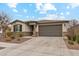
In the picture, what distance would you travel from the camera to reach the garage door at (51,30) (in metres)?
8.93

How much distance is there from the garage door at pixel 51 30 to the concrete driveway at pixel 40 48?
10.5 inches

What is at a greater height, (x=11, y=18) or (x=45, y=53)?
(x=11, y=18)

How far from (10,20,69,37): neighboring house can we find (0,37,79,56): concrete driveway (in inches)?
12.2

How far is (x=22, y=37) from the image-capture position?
349 inches

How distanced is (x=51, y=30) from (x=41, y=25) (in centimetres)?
65

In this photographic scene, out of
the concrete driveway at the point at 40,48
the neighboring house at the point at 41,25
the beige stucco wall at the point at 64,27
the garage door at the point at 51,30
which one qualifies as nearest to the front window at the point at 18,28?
the neighboring house at the point at 41,25

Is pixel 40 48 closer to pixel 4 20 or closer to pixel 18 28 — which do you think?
pixel 18 28

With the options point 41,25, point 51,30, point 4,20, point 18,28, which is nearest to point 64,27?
point 51,30

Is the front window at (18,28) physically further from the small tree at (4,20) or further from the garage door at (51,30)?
the garage door at (51,30)

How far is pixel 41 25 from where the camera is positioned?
935cm

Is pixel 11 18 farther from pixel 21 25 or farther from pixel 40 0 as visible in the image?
pixel 40 0

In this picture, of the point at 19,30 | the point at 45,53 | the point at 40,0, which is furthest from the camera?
the point at 19,30

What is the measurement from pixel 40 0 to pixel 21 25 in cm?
163

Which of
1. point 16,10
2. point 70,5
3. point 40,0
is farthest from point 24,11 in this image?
point 70,5
